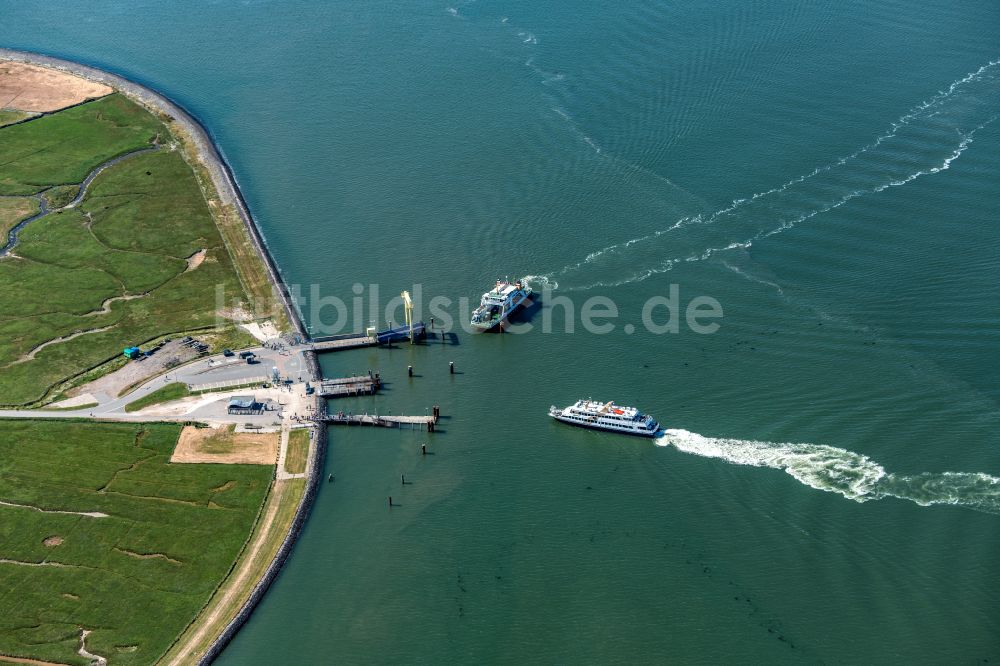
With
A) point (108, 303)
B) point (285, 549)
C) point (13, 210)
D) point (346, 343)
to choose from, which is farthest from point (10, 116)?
A: point (285, 549)

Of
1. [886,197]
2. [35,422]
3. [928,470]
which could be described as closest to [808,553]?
[928,470]

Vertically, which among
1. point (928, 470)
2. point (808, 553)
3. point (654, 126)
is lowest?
point (808, 553)

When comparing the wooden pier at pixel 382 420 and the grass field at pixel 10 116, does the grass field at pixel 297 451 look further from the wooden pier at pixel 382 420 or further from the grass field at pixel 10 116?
the grass field at pixel 10 116

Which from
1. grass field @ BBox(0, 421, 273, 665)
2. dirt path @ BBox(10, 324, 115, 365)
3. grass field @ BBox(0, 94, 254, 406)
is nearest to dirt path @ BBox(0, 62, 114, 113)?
grass field @ BBox(0, 94, 254, 406)

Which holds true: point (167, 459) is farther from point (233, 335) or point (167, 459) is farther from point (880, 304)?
point (880, 304)

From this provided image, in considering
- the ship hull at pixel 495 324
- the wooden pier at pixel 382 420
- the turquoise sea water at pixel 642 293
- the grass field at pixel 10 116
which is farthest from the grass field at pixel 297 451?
the grass field at pixel 10 116

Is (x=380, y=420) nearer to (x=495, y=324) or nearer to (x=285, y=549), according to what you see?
(x=285, y=549)
